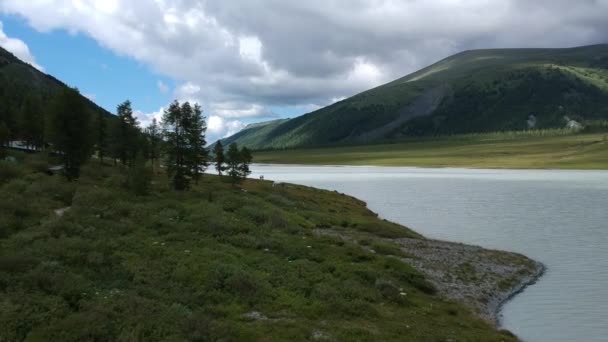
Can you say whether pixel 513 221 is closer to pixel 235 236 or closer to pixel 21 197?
pixel 235 236

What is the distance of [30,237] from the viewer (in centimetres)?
2519

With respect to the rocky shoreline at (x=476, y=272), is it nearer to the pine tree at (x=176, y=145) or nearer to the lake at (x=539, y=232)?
the lake at (x=539, y=232)

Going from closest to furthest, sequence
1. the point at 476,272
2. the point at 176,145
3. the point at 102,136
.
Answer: the point at 476,272 < the point at 176,145 < the point at 102,136

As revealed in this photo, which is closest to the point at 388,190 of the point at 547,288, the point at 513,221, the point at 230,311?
the point at 513,221

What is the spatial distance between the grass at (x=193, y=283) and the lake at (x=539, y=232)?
4.59m

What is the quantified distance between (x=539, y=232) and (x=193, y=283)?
4241 centimetres

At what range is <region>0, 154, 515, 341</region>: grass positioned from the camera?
16703mm

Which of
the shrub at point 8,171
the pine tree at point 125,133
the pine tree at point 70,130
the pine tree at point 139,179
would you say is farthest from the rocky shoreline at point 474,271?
the pine tree at point 125,133

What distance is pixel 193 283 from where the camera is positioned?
22219 millimetres

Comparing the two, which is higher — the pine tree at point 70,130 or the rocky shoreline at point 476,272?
the pine tree at point 70,130

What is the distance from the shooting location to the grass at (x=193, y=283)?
54.8ft

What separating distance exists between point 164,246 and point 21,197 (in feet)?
51.7

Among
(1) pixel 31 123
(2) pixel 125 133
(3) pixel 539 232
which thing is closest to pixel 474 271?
(3) pixel 539 232

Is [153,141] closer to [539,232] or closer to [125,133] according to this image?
[125,133]
